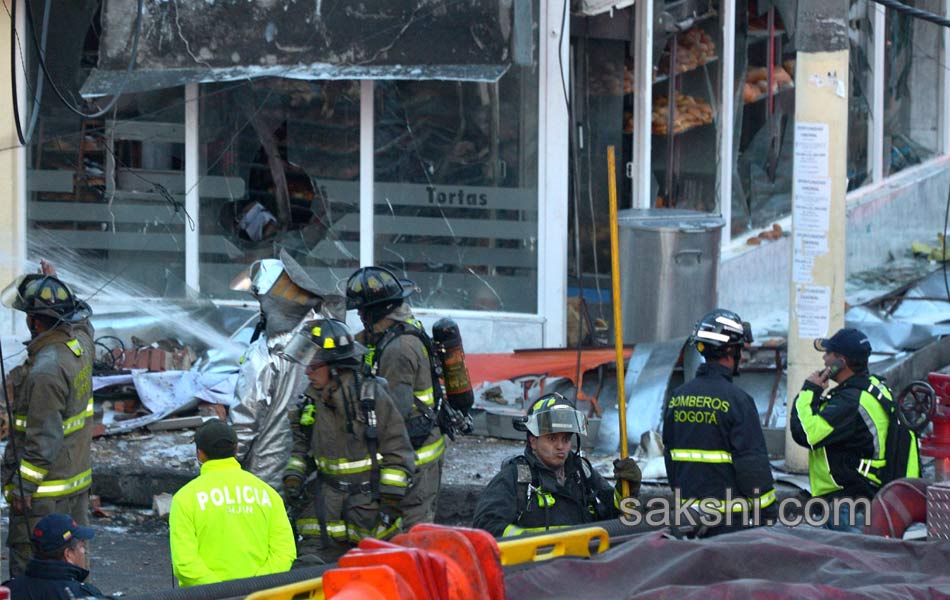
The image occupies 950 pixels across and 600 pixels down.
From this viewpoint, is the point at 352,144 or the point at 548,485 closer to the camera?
the point at 548,485

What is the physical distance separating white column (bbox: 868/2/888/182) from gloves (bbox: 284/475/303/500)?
10.5 meters

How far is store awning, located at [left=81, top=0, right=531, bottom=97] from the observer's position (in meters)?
11.0

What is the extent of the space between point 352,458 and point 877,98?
10.9 metres

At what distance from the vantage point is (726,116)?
43.6ft

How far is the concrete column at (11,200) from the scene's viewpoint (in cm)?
1148

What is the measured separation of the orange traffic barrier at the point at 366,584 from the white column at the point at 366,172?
846 cm

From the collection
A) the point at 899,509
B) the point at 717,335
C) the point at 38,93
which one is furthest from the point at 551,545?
the point at 38,93

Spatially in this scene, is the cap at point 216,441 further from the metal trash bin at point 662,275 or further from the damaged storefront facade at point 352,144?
the damaged storefront facade at point 352,144

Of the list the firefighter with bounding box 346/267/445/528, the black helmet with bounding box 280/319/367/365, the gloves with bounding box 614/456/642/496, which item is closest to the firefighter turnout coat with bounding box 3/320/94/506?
the black helmet with bounding box 280/319/367/365

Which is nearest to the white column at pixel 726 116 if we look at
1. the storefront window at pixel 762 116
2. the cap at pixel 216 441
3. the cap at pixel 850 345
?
the storefront window at pixel 762 116

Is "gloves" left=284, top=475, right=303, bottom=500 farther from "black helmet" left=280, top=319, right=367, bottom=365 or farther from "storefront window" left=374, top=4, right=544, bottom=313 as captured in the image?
"storefront window" left=374, top=4, right=544, bottom=313

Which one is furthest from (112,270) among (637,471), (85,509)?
(637,471)

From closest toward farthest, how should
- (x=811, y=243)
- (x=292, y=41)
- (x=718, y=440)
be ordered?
(x=718, y=440), (x=811, y=243), (x=292, y=41)

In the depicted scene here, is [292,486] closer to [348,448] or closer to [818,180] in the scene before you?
[348,448]
